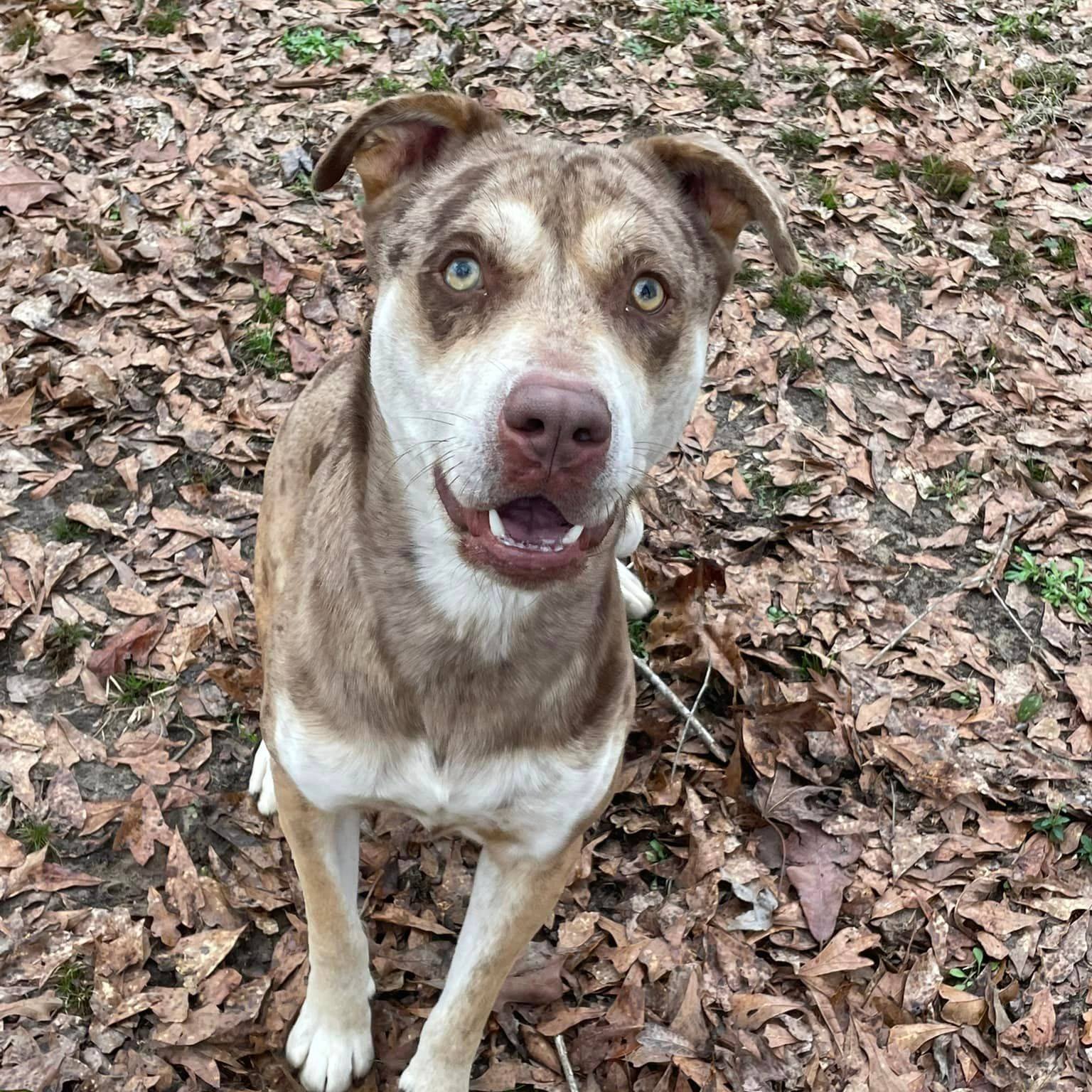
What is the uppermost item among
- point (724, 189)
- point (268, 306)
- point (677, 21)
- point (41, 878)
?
point (724, 189)

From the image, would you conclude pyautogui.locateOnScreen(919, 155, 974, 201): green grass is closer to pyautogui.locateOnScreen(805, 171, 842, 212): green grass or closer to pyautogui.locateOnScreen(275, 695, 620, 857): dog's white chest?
pyautogui.locateOnScreen(805, 171, 842, 212): green grass

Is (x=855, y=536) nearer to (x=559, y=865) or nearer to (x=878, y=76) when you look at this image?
(x=559, y=865)

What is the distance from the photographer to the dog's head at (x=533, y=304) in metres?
2.32

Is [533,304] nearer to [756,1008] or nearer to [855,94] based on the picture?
[756,1008]

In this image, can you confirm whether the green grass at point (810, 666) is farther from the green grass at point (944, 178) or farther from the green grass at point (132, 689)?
the green grass at point (944, 178)

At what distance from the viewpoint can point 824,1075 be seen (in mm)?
3682

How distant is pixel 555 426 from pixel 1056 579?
3948 mm

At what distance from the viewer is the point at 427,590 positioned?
276 centimetres

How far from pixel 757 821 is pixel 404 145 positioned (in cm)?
292

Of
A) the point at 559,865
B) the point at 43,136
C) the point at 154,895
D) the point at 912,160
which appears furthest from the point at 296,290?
the point at 912,160

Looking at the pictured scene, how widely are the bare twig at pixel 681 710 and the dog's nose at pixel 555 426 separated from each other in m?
2.25

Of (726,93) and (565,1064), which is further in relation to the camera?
(726,93)

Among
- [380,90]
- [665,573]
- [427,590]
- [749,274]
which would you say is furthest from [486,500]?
[380,90]

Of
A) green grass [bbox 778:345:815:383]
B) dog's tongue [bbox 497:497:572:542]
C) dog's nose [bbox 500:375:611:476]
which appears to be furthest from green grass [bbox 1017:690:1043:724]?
dog's nose [bbox 500:375:611:476]
